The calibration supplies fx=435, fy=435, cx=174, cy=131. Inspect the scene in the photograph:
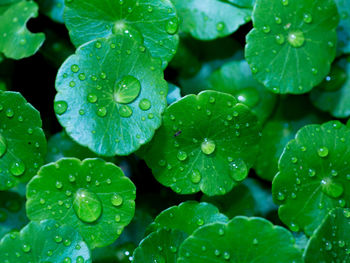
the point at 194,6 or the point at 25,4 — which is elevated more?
the point at 194,6

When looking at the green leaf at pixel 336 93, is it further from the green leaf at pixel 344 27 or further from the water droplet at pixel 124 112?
the water droplet at pixel 124 112

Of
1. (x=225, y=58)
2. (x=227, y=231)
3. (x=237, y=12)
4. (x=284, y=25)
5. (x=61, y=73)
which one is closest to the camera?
(x=227, y=231)

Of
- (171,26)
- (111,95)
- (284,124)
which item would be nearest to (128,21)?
(171,26)

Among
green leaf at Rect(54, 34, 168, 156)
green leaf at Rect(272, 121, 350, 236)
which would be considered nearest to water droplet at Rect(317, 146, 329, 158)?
green leaf at Rect(272, 121, 350, 236)

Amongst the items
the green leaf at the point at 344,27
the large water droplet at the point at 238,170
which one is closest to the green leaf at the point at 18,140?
the large water droplet at the point at 238,170

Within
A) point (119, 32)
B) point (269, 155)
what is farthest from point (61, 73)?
point (269, 155)

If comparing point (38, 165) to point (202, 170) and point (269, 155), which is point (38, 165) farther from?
point (269, 155)

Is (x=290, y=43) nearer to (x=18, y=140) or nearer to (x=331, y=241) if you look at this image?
(x=331, y=241)

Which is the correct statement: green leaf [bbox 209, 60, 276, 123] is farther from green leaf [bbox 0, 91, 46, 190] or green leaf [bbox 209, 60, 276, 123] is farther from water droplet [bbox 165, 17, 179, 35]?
green leaf [bbox 0, 91, 46, 190]
